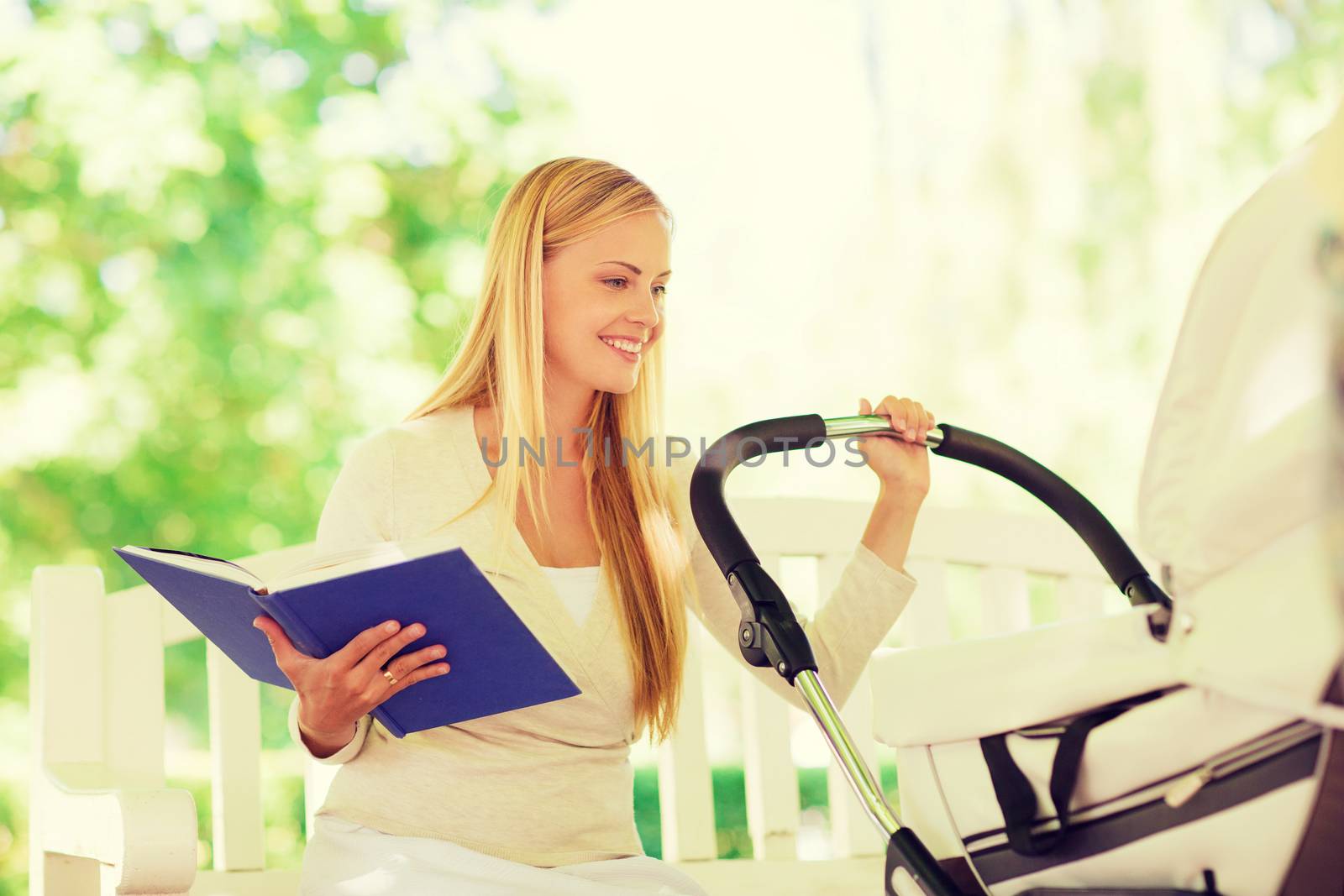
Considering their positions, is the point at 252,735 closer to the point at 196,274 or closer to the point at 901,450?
the point at 901,450

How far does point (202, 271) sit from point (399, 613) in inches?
119

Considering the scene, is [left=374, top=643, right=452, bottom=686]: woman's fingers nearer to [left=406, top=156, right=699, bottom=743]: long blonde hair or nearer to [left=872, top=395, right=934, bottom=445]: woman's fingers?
[left=406, top=156, right=699, bottom=743]: long blonde hair

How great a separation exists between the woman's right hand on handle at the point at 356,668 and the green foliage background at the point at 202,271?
2410 mm

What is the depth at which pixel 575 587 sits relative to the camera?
167 cm

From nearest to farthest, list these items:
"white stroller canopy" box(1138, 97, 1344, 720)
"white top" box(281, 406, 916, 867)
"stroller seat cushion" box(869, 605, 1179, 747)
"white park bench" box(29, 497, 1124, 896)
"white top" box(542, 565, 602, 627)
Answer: "white stroller canopy" box(1138, 97, 1344, 720) → "stroller seat cushion" box(869, 605, 1179, 747) → "white park bench" box(29, 497, 1124, 896) → "white top" box(281, 406, 916, 867) → "white top" box(542, 565, 602, 627)

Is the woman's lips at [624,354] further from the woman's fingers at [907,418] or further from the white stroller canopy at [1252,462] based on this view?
the white stroller canopy at [1252,462]

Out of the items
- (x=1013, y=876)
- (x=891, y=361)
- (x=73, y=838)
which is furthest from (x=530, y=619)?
(x=891, y=361)

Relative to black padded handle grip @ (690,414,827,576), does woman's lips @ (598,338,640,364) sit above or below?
above

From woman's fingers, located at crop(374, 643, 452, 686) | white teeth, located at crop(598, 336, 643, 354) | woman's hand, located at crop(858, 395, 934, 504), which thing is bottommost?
woman's fingers, located at crop(374, 643, 452, 686)

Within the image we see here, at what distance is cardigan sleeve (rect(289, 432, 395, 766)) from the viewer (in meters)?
1.59

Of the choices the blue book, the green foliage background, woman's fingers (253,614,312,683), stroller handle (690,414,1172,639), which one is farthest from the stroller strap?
the green foliage background

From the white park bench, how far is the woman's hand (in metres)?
0.27

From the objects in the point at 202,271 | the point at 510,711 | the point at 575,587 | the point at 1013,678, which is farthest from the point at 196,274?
the point at 1013,678

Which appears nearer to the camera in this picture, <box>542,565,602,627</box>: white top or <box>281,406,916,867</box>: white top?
<box>281,406,916,867</box>: white top
